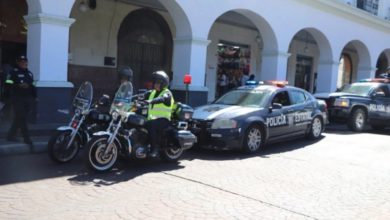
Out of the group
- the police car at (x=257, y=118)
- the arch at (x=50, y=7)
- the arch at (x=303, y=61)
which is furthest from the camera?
the arch at (x=303, y=61)

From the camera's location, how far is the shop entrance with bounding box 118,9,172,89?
1563 cm

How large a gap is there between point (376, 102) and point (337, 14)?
19.1 feet

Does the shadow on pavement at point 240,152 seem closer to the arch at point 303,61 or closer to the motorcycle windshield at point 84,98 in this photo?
the motorcycle windshield at point 84,98

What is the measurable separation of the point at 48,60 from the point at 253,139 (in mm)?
4828

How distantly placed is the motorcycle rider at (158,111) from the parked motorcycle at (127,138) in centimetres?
10

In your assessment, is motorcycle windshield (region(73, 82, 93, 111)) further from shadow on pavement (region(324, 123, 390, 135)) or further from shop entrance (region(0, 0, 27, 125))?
shadow on pavement (region(324, 123, 390, 135))

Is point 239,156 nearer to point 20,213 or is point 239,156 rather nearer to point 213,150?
point 213,150

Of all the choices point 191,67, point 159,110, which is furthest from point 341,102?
point 159,110

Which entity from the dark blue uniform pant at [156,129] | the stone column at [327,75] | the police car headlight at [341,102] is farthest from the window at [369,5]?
the dark blue uniform pant at [156,129]

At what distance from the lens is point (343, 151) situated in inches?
389

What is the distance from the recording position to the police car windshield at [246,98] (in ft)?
32.3

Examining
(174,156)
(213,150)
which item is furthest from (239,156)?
(174,156)

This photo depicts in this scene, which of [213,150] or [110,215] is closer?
[110,215]

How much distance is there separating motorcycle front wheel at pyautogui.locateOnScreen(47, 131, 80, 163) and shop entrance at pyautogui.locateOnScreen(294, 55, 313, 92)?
17997mm
